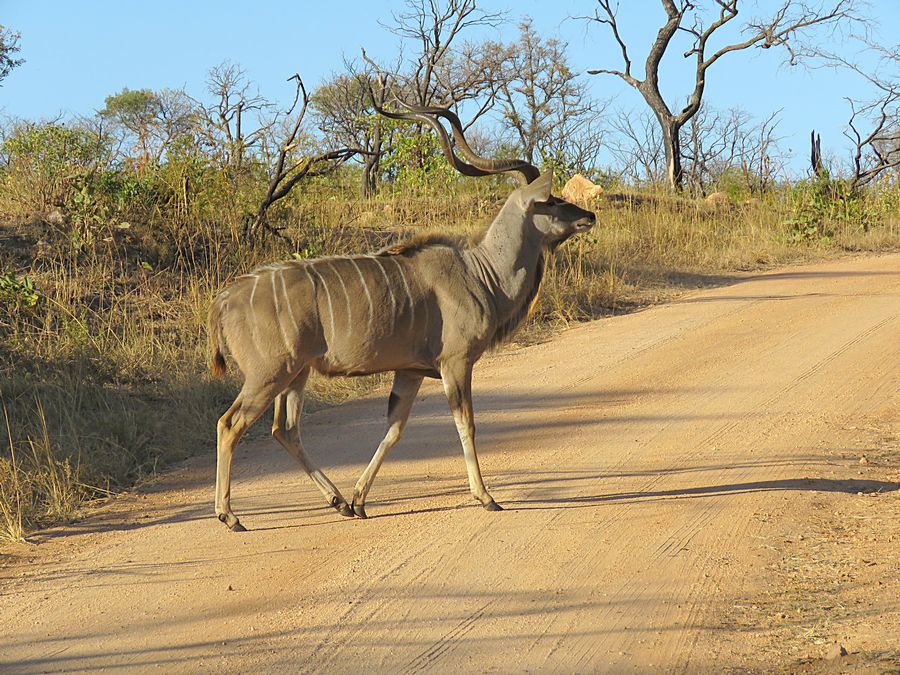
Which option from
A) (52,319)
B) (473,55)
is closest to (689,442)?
(52,319)

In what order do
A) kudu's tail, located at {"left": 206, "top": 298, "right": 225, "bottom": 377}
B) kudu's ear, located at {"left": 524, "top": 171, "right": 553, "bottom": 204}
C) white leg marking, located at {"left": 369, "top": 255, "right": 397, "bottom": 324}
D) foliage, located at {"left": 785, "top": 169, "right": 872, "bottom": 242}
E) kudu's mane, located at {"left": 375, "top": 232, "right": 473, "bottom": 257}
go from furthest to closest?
foliage, located at {"left": 785, "top": 169, "right": 872, "bottom": 242} < kudu's ear, located at {"left": 524, "top": 171, "right": 553, "bottom": 204} < kudu's mane, located at {"left": 375, "top": 232, "right": 473, "bottom": 257} < white leg marking, located at {"left": 369, "top": 255, "right": 397, "bottom": 324} < kudu's tail, located at {"left": 206, "top": 298, "right": 225, "bottom": 377}

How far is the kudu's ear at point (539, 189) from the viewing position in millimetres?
5887

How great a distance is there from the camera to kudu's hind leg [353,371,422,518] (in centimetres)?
541

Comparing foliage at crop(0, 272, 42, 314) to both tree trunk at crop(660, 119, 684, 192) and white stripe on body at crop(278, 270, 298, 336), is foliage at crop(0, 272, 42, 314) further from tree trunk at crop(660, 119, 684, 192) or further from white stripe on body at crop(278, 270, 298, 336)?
tree trunk at crop(660, 119, 684, 192)

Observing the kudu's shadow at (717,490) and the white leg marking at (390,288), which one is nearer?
the white leg marking at (390,288)

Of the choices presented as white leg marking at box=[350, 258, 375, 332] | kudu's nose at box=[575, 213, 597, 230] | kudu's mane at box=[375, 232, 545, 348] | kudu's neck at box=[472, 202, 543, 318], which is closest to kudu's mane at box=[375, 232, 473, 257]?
kudu's mane at box=[375, 232, 545, 348]

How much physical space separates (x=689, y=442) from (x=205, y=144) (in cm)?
648

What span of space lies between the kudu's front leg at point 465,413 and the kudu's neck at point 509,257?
1.62 feet

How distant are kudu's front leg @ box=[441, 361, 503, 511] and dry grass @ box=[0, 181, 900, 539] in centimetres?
210

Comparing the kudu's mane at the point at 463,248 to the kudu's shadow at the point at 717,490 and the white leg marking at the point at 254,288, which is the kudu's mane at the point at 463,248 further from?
the kudu's shadow at the point at 717,490

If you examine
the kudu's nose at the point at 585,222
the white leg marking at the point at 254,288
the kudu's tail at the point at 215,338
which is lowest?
the kudu's tail at the point at 215,338

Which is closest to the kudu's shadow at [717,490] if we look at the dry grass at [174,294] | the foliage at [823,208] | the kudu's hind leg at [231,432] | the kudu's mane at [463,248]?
the kudu's mane at [463,248]

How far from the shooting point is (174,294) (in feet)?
33.0

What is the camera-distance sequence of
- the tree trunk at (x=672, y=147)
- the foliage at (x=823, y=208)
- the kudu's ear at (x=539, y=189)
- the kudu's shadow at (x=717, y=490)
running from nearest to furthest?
1. the kudu's shadow at (x=717, y=490)
2. the kudu's ear at (x=539, y=189)
3. the foliage at (x=823, y=208)
4. the tree trunk at (x=672, y=147)
